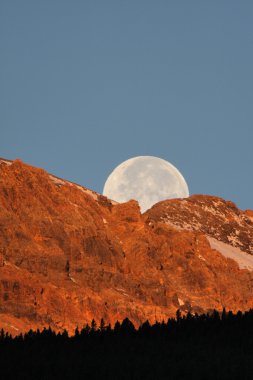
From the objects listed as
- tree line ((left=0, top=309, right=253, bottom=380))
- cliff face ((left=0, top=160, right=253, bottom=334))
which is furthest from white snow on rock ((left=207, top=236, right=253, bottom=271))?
tree line ((left=0, top=309, right=253, bottom=380))

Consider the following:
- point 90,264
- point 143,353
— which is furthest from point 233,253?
point 143,353

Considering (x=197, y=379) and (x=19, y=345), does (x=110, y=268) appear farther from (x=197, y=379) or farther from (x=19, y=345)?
(x=197, y=379)

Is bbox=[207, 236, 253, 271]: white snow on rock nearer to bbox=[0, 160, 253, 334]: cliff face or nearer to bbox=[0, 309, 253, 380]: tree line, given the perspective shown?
bbox=[0, 160, 253, 334]: cliff face

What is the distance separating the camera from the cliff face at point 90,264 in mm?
92938

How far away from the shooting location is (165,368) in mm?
45656

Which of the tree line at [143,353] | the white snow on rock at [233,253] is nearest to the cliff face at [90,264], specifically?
the white snow on rock at [233,253]

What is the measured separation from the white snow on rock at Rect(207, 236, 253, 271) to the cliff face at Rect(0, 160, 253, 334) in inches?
1088

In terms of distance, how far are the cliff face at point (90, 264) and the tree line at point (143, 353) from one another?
2959 cm

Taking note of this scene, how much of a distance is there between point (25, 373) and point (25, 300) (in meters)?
45.9

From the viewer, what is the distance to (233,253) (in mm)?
162750

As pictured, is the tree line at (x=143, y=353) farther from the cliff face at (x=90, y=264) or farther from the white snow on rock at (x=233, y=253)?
the white snow on rock at (x=233, y=253)

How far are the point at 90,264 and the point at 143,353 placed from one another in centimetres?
5470

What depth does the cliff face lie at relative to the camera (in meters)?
92.9

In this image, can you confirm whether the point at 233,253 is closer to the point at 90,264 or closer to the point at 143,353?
the point at 90,264
